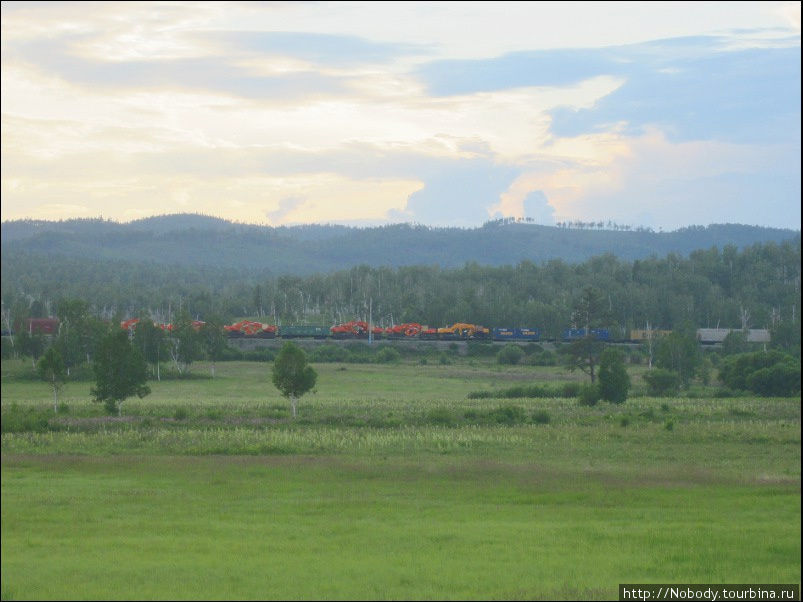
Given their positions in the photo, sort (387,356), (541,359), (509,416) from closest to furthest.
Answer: (509,416) → (387,356) → (541,359)

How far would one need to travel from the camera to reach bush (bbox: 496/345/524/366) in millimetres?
107875

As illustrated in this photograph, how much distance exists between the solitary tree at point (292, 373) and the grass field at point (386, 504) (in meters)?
4.02

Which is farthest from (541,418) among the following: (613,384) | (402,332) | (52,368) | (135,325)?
(402,332)

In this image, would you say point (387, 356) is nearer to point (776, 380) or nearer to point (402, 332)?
point (402, 332)

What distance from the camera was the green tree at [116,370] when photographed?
157 ft

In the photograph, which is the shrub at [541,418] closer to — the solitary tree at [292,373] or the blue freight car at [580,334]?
the solitary tree at [292,373]

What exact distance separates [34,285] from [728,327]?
126 m

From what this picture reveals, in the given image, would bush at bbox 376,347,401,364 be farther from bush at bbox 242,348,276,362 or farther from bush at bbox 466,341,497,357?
bush at bbox 242,348,276,362

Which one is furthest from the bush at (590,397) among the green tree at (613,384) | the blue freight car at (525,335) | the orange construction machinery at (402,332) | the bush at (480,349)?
the orange construction machinery at (402,332)

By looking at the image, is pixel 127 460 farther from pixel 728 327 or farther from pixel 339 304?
pixel 339 304

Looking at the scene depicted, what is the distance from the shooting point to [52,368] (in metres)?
43.5

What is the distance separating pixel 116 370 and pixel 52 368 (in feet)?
15.7

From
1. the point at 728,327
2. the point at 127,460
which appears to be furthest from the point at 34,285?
the point at 728,327

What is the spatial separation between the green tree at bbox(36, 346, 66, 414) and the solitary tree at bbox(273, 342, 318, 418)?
12.7 m
